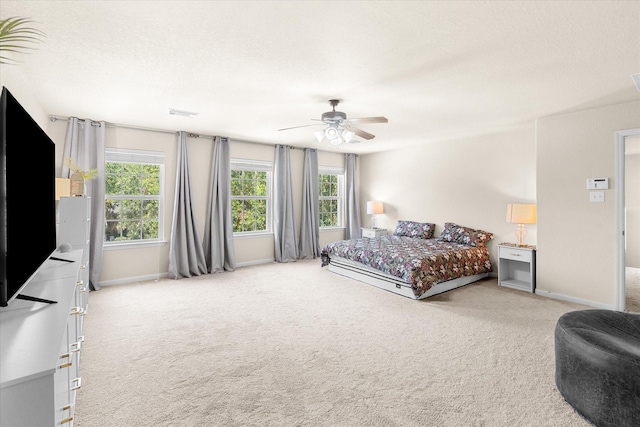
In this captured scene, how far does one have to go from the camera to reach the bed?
13.2 ft

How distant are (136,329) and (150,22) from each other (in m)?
2.68

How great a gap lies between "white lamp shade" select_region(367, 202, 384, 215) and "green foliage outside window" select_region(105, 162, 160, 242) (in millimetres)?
4074

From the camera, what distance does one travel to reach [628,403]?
1.66 meters

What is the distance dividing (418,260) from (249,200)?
137 inches

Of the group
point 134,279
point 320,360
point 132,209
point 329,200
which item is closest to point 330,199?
point 329,200

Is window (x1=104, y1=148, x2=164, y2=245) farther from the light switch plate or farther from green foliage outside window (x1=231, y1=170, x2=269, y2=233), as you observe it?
the light switch plate

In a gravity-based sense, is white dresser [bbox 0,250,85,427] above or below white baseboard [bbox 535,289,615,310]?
above

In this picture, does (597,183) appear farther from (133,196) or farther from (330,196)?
(133,196)

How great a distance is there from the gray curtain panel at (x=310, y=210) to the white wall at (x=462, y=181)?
1.46 metres

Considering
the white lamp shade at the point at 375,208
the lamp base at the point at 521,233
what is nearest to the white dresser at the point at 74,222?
the white lamp shade at the point at 375,208

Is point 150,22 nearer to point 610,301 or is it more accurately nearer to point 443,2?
point 443,2

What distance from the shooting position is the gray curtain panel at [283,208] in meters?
6.22

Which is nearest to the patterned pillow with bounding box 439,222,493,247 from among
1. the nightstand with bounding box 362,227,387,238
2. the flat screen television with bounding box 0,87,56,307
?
the nightstand with bounding box 362,227,387,238

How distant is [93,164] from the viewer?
4.44 metres
